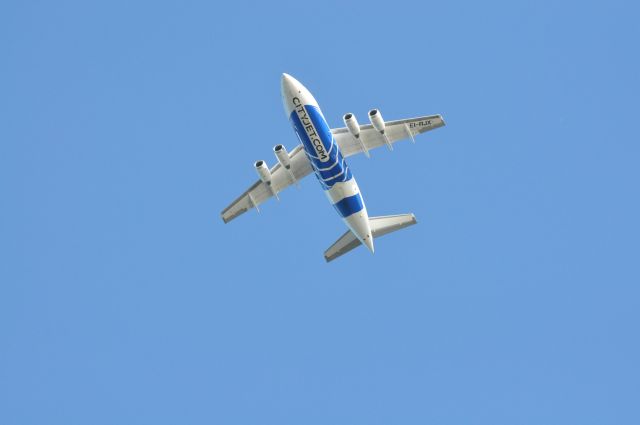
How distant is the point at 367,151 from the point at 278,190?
5812 millimetres

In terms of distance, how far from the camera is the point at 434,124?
54750 millimetres

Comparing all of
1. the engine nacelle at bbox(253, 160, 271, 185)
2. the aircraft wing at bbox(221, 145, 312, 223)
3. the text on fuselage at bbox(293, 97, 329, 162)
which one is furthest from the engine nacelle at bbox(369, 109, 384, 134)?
the engine nacelle at bbox(253, 160, 271, 185)

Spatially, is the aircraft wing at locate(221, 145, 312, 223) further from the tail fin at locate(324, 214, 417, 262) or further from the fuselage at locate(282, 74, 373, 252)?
the tail fin at locate(324, 214, 417, 262)

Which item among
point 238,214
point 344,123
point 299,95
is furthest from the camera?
point 238,214

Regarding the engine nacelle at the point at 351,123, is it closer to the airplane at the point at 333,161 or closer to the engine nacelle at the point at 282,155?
the airplane at the point at 333,161

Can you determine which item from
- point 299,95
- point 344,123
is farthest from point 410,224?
point 299,95

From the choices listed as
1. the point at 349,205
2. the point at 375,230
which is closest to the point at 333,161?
the point at 349,205

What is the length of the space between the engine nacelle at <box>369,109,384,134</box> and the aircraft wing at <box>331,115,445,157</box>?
0.88 meters

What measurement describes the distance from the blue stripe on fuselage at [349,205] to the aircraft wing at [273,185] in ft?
12.6

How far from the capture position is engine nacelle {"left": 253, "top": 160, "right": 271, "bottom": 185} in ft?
180

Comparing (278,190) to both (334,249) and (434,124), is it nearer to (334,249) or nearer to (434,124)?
(334,249)

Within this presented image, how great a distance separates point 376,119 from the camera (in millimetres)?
53625

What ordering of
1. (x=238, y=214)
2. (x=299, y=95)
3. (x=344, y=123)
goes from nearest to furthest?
(x=299, y=95), (x=344, y=123), (x=238, y=214)

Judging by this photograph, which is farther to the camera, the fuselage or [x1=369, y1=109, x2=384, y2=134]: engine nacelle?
[x1=369, y1=109, x2=384, y2=134]: engine nacelle
